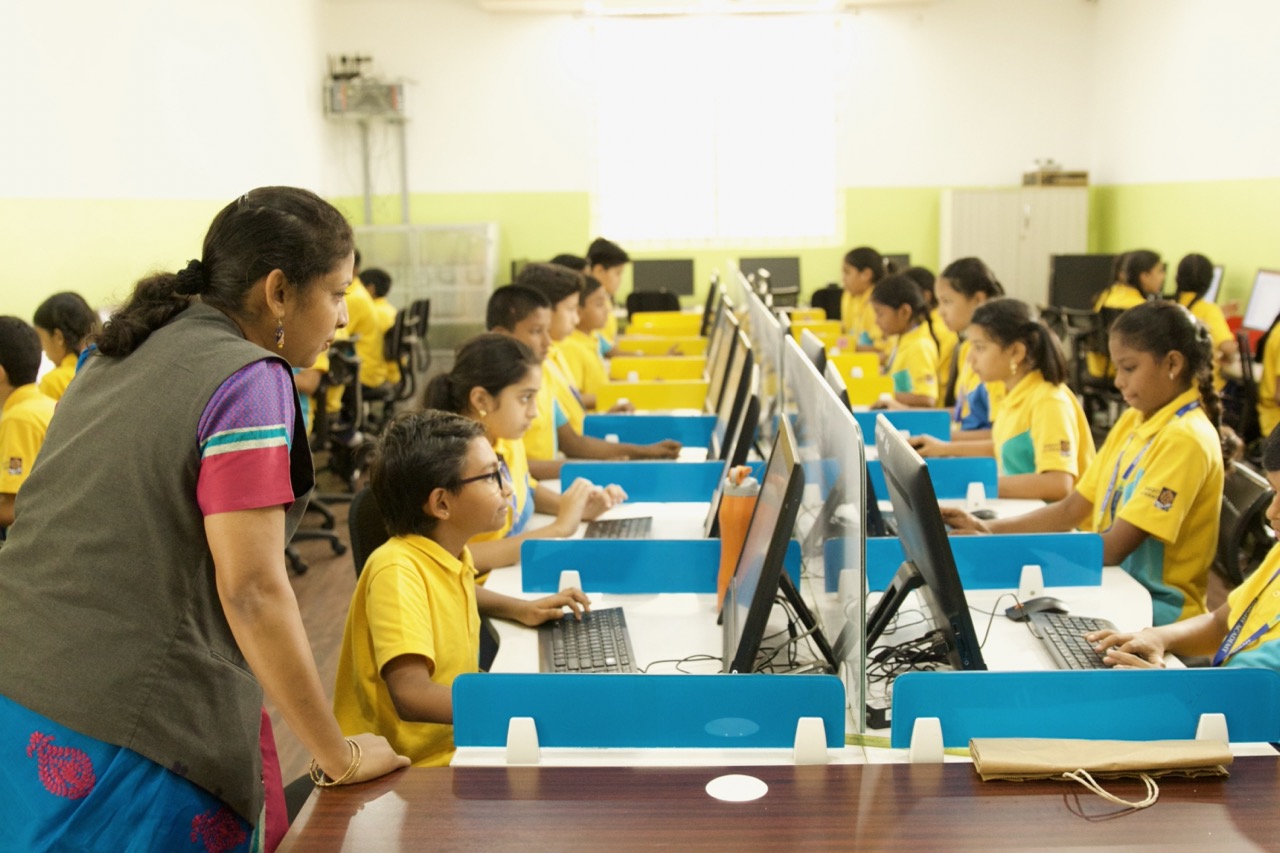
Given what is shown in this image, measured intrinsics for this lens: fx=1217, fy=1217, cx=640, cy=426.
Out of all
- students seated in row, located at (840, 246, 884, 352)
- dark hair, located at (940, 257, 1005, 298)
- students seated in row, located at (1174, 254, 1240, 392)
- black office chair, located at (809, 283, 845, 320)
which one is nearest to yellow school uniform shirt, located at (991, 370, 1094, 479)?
dark hair, located at (940, 257, 1005, 298)

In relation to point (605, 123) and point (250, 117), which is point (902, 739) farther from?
point (605, 123)

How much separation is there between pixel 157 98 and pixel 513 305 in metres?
3.54

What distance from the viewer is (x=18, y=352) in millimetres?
3369

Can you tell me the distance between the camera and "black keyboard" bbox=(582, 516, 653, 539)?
290 cm

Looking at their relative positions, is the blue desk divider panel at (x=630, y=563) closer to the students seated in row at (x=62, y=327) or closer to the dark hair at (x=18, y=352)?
the dark hair at (x=18, y=352)

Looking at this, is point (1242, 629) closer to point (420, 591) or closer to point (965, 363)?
point (420, 591)

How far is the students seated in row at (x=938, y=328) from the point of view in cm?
532

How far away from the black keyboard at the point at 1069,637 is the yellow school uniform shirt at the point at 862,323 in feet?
12.5

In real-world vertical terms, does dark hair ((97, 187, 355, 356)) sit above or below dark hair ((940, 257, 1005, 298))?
above

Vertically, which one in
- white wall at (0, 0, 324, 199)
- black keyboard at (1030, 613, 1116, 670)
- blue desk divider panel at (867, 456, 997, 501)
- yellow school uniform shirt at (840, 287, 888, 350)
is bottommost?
black keyboard at (1030, 613, 1116, 670)

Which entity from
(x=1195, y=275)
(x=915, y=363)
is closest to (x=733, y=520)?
(x=915, y=363)

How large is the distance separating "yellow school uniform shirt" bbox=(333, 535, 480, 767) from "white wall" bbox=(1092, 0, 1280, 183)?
624 cm

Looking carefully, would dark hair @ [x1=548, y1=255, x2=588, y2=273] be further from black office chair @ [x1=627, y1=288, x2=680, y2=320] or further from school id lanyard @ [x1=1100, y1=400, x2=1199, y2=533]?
school id lanyard @ [x1=1100, y1=400, x2=1199, y2=533]

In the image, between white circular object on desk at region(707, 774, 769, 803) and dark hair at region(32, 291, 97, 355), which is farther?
dark hair at region(32, 291, 97, 355)
